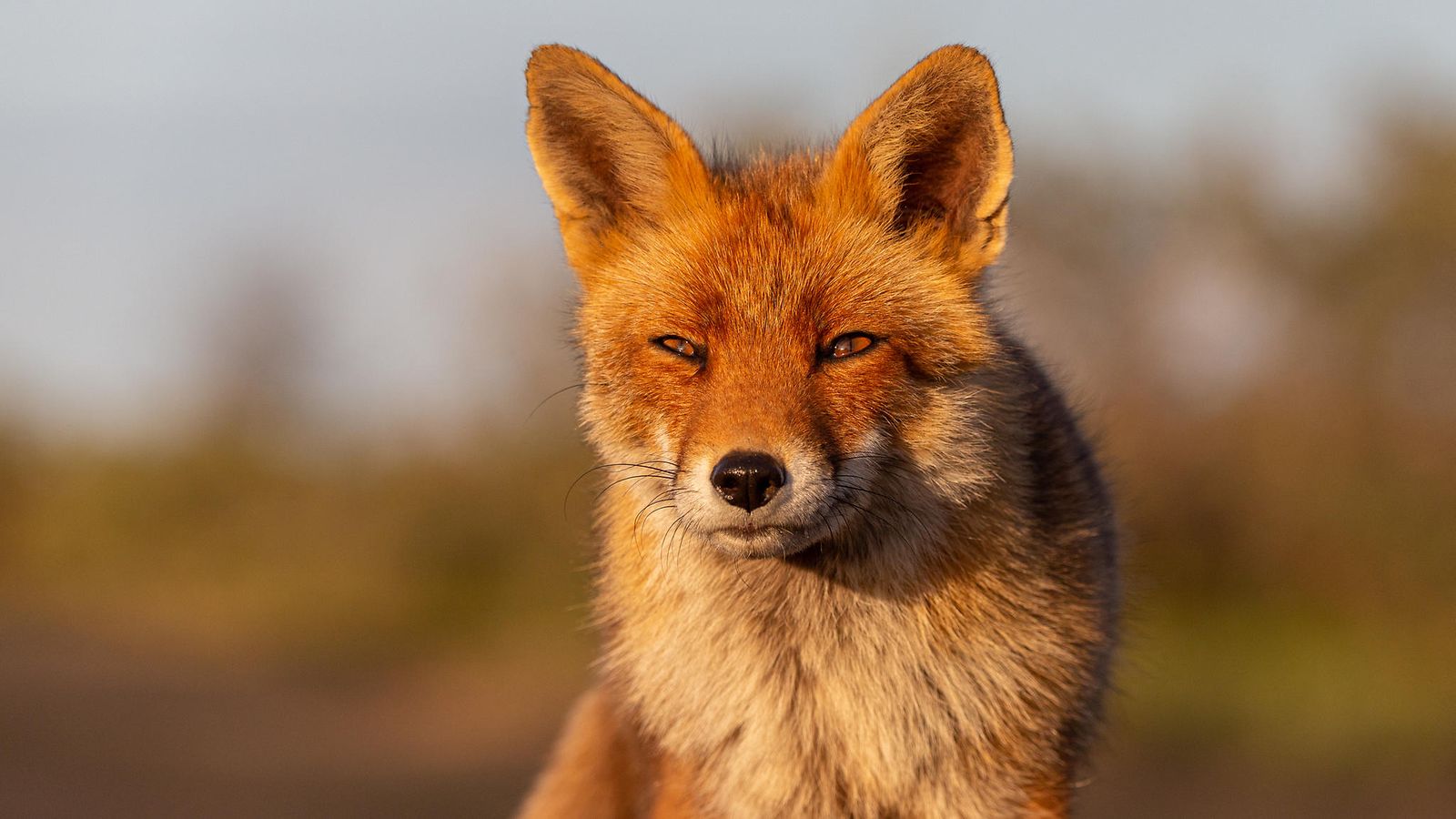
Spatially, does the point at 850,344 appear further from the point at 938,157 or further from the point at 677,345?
the point at 938,157

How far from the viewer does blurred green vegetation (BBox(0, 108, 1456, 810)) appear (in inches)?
452

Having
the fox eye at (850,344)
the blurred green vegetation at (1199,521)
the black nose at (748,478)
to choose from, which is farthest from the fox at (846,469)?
the blurred green vegetation at (1199,521)

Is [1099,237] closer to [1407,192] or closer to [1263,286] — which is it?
[1263,286]

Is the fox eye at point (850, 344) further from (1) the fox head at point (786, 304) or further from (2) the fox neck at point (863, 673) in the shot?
(2) the fox neck at point (863, 673)

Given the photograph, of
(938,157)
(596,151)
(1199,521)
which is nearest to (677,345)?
(596,151)

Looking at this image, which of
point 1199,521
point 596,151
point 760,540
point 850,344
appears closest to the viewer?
point 760,540

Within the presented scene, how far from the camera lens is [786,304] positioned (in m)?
3.55

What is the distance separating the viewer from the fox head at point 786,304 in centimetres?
327

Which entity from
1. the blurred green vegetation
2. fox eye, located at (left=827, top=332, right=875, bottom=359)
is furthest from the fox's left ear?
the blurred green vegetation

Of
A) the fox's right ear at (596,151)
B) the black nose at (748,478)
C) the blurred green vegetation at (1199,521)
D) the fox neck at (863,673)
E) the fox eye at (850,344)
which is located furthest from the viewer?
the blurred green vegetation at (1199,521)

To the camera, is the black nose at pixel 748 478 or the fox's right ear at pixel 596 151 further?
the fox's right ear at pixel 596 151

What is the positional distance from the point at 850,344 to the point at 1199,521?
11075 mm

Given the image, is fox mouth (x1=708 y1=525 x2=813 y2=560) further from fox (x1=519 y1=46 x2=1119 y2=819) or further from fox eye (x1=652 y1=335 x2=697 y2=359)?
fox eye (x1=652 y1=335 x2=697 y2=359)

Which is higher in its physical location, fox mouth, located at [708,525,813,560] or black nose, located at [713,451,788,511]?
black nose, located at [713,451,788,511]
